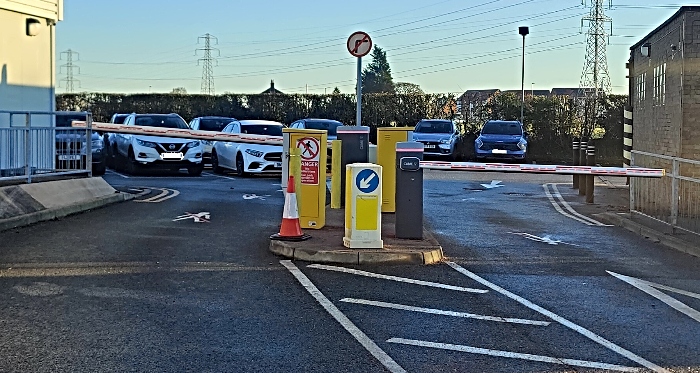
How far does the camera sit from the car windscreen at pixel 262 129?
25.1 meters

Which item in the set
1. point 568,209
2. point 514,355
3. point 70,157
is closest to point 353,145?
point 70,157

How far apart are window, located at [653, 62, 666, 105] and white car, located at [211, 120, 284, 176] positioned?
9.17m

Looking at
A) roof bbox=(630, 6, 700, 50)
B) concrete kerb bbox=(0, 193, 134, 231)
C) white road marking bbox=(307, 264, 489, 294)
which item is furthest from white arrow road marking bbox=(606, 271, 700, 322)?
concrete kerb bbox=(0, 193, 134, 231)

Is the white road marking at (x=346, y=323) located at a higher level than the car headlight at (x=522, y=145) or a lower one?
lower

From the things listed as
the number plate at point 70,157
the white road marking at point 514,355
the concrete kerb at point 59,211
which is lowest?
the white road marking at point 514,355

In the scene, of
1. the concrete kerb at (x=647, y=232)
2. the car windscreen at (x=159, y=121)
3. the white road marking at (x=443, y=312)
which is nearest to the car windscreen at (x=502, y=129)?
the car windscreen at (x=159, y=121)


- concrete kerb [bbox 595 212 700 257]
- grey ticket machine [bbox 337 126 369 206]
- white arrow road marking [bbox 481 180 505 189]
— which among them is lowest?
concrete kerb [bbox 595 212 700 257]

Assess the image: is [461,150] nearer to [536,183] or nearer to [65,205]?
[536,183]

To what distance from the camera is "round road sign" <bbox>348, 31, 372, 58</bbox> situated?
47.3ft

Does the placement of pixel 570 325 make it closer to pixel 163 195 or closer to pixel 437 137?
pixel 163 195

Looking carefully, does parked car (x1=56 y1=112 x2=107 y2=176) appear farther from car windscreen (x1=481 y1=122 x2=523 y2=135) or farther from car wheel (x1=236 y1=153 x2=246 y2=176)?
car windscreen (x1=481 y1=122 x2=523 y2=135)

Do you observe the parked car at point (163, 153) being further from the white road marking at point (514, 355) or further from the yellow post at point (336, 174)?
the white road marking at point (514, 355)

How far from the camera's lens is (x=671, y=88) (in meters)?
17.1

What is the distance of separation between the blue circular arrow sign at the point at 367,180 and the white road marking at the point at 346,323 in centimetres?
136
